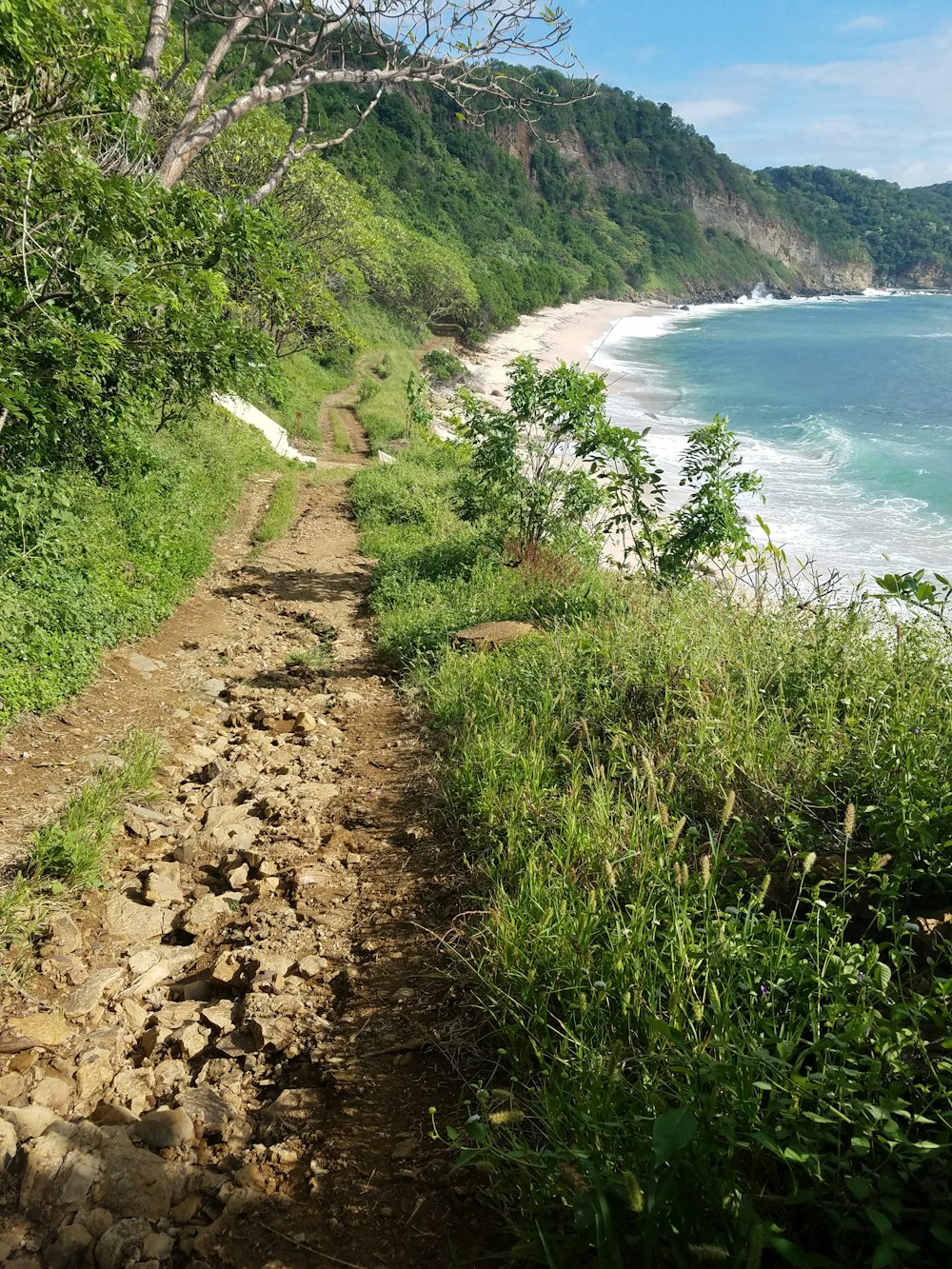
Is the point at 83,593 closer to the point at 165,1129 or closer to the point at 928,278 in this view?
the point at 165,1129

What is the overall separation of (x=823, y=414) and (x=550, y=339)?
103 feet

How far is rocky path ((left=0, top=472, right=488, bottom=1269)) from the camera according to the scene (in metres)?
2.21

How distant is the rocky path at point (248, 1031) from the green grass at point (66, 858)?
0.11 metres

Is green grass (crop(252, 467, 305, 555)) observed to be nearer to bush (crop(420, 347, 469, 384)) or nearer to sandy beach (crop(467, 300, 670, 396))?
sandy beach (crop(467, 300, 670, 396))

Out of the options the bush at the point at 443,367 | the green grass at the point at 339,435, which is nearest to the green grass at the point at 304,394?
the green grass at the point at 339,435

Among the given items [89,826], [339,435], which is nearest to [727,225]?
[339,435]

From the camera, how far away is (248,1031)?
2967 millimetres

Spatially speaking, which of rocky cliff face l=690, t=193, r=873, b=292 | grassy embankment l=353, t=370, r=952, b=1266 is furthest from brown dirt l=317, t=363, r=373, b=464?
rocky cliff face l=690, t=193, r=873, b=292

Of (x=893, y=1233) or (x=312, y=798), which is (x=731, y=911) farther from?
(x=312, y=798)

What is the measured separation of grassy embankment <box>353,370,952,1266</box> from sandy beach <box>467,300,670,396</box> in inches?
1421

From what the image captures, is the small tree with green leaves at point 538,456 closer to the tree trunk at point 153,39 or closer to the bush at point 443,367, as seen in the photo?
the tree trunk at point 153,39

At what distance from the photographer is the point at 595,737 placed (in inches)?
180

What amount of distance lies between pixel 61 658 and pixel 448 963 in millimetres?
3946

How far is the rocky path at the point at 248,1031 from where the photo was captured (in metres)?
2.21
